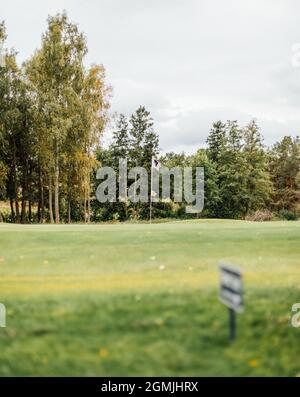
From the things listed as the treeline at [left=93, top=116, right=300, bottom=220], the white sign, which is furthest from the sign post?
the treeline at [left=93, top=116, right=300, bottom=220]

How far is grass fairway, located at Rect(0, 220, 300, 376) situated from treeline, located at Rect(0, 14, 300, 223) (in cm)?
2635

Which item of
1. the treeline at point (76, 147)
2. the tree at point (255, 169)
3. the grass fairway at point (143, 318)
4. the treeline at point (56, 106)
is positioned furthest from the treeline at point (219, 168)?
the grass fairway at point (143, 318)

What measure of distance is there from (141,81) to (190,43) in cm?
3935

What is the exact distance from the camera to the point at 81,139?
119 ft

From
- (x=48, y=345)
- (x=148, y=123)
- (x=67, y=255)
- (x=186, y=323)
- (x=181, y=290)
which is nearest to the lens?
(x=48, y=345)

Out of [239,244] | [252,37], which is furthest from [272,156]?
[239,244]

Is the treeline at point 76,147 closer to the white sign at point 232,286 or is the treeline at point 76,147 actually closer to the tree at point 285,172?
the tree at point 285,172

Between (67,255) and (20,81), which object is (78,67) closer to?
(20,81)

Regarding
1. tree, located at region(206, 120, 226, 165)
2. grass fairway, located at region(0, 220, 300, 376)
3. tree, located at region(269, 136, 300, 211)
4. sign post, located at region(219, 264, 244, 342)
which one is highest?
tree, located at region(206, 120, 226, 165)

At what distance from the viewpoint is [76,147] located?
36500mm

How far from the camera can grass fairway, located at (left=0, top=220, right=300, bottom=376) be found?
18.8ft

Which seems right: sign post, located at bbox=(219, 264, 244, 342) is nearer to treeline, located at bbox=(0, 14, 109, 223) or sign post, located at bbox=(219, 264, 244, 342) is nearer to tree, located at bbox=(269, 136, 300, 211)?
treeline, located at bbox=(0, 14, 109, 223)

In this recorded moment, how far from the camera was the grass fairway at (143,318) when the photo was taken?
5.73 meters

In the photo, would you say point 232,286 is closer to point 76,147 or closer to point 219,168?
point 76,147
